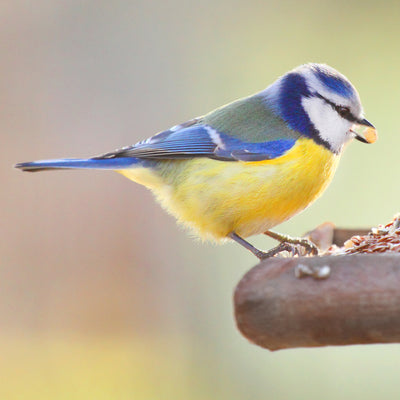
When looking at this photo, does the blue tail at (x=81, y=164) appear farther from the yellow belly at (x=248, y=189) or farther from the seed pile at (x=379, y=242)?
the seed pile at (x=379, y=242)

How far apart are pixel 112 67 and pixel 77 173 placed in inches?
37.5

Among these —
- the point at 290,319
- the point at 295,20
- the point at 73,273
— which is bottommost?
the point at 290,319

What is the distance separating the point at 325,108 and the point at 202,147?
0.44 meters

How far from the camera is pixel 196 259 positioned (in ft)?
17.1

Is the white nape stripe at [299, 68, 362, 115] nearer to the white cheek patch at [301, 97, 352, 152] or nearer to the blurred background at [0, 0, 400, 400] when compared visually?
the white cheek patch at [301, 97, 352, 152]

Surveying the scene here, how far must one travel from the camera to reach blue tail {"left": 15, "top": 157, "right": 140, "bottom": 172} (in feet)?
7.36

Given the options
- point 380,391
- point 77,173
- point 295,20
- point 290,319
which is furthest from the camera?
point 295,20

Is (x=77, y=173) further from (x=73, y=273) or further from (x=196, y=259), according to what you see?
(x=196, y=259)


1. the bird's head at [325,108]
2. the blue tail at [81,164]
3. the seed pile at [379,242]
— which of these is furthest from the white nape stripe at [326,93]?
the blue tail at [81,164]

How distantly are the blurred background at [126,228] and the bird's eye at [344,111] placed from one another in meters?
2.21

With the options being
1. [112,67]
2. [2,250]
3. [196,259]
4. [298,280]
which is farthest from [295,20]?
[298,280]

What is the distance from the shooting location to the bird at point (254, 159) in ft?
7.11

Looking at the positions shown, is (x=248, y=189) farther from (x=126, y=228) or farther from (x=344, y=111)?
(x=126, y=228)

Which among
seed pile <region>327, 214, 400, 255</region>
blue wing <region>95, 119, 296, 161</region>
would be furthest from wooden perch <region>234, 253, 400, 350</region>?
blue wing <region>95, 119, 296, 161</region>
